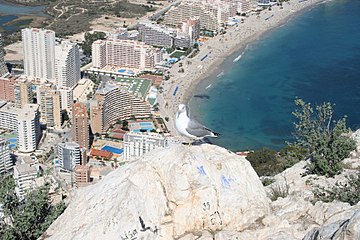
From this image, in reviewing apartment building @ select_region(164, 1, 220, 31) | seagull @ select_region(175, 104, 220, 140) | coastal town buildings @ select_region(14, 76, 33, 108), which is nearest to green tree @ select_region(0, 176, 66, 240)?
seagull @ select_region(175, 104, 220, 140)

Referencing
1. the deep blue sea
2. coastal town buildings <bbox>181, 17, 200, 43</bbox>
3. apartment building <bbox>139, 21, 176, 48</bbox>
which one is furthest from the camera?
coastal town buildings <bbox>181, 17, 200, 43</bbox>

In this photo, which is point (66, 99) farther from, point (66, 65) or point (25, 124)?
point (25, 124)

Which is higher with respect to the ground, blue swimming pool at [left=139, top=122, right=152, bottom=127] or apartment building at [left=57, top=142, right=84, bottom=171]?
apartment building at [left=57, top=142, right=84, bottom=171]

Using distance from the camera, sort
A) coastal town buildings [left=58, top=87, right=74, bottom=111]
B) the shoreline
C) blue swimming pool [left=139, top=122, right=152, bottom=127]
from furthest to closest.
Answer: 1. the shoreline
2. coastal town buildings [left=58, top=87, right=74, bottom=111]
3. blue swimming pool [left=139, top=122, right=152, bottom=127]

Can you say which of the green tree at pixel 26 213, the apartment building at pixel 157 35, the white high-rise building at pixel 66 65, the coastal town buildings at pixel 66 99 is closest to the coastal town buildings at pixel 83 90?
the white high-rise building at pixel 66 65

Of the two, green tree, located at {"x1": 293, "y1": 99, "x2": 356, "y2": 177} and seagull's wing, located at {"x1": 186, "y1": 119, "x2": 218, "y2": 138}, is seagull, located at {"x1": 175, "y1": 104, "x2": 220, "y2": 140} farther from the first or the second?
green tree, located at {"x1": 293, "y1": 99, "x2": 356, "y2": 177}

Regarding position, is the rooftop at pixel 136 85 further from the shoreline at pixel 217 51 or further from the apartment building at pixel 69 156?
the apartment building at pixel 69 156

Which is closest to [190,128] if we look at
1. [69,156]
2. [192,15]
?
[69,156]
